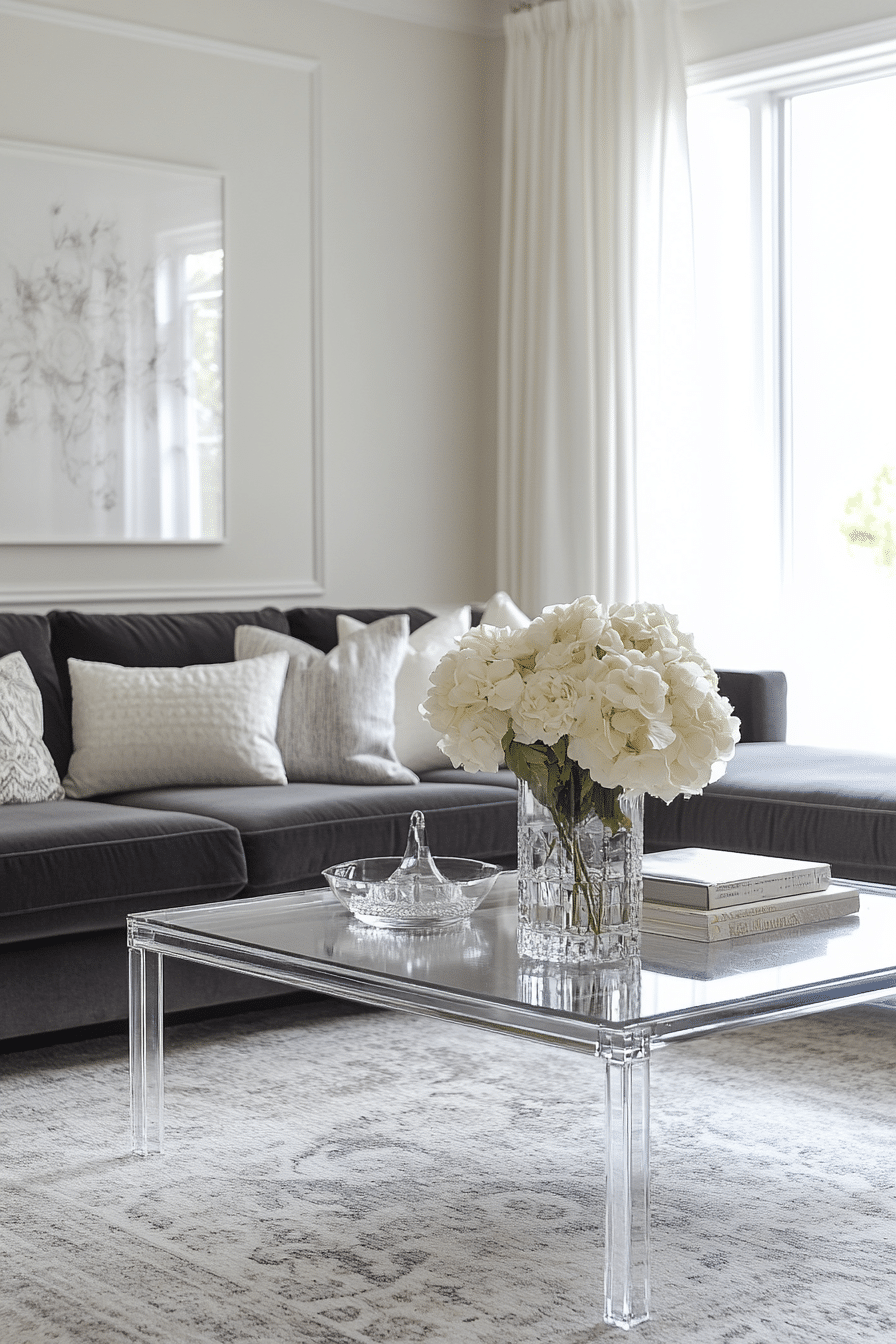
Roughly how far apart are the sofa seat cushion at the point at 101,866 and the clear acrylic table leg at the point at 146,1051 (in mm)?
501

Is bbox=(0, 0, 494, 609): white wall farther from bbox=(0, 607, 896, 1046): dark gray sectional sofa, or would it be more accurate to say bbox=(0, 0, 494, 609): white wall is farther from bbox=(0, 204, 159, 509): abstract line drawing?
bbox=(0, 607, 896, 1046): dark gray sectional sofa

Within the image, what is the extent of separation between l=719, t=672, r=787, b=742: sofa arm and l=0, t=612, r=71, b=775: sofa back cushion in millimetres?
1726

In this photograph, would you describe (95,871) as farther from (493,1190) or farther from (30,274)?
(30,274)

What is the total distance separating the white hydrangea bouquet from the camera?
2174mm

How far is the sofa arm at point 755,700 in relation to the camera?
14.7ft

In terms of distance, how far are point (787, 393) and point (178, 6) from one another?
2126 mm

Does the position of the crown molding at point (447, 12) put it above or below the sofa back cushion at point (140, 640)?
above

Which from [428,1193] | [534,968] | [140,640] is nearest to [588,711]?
[534,968]

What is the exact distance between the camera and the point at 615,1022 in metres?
1.97

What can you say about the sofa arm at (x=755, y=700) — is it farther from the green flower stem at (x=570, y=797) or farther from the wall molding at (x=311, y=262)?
the green flower stem at (x=570, y=797)

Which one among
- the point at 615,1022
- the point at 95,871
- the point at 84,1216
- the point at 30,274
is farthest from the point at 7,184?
the point at 615,1022

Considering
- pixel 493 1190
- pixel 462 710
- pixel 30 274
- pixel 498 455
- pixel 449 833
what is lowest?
pixel 493 1190

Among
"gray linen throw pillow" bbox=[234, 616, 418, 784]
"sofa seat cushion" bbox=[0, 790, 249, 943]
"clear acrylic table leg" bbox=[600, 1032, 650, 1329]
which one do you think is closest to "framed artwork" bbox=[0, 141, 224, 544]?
"gray linen throw pillow" bbox=[234, 616, 418, 784]

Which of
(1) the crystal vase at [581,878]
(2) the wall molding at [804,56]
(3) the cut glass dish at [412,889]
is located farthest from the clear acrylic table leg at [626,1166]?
(2) the wall molding at [804,56]
